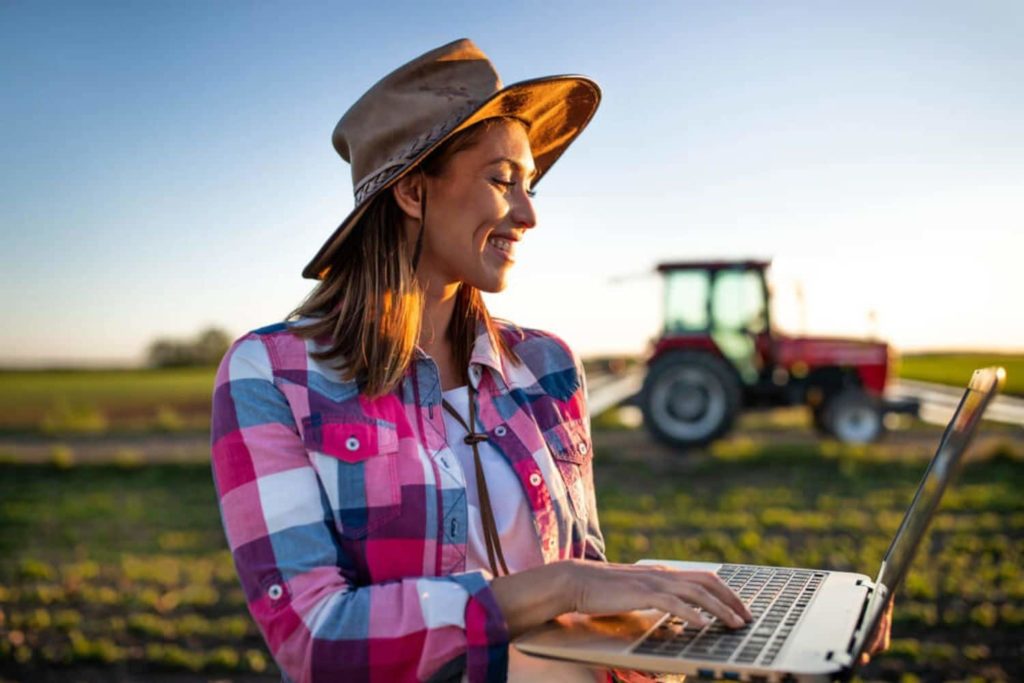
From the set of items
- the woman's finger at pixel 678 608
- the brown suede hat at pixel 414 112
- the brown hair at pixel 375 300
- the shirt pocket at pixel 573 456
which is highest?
the brown suede hat at pixel 414 112

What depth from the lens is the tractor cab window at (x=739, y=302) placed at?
32.1 ft

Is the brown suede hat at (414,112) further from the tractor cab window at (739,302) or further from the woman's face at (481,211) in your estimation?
the tractor cab window at (739,302)

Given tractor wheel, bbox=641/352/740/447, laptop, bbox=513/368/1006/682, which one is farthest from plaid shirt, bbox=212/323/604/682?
tractor wheel, bbox=641/352/740/447

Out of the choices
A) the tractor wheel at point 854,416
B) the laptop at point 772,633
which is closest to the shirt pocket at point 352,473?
the laptop at point 772,633

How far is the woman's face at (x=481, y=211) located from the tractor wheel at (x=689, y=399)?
7.86m

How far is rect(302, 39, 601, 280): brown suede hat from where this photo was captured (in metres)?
1.53

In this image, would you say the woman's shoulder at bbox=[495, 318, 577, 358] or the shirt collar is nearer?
the shirt collar

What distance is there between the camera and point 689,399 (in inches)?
370

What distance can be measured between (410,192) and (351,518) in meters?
0.54

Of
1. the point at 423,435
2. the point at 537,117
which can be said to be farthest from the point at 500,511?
the point at 537,117

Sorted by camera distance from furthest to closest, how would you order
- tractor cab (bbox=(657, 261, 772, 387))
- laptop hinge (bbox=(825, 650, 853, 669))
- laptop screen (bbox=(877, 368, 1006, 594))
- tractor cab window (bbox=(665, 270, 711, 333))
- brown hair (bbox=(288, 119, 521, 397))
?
tractor cab window (bbox=(665, 270, 711, 333)), tractor cab (bbox=(657, 261, 772, 387)), brown hair (bbox=(288, 119, 521, 397)), laptop screen (bbox=(877, 368, 1006, 594)), laptop hinge (bbox=(825, 650, 853, 669))

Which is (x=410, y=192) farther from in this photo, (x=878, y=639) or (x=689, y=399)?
(x=689, y=399)

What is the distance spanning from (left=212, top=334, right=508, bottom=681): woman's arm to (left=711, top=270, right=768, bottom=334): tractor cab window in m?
8.70

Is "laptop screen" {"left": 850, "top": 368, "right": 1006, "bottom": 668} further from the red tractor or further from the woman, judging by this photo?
the red tractor
